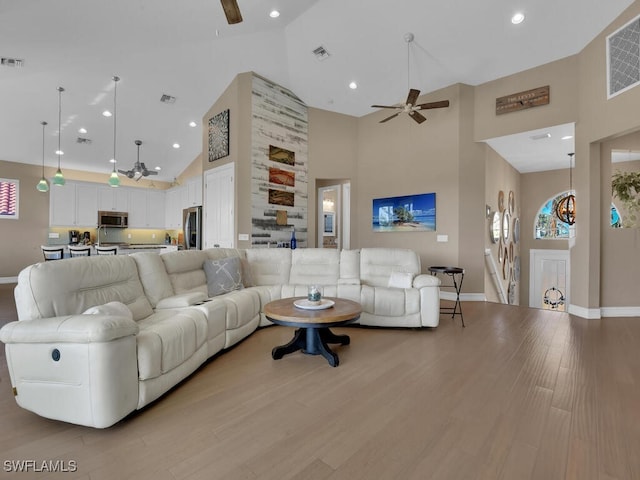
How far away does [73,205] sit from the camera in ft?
25.7

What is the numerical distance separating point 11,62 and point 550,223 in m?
11.3

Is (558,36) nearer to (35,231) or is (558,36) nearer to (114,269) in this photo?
(114,269)

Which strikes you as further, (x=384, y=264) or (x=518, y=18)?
(x=384, y=264)

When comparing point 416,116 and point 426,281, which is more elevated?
point 416,116

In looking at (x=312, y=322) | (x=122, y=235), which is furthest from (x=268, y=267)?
(x=122, y=235)

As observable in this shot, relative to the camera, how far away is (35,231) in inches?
295

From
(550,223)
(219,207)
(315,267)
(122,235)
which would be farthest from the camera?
(122,235)

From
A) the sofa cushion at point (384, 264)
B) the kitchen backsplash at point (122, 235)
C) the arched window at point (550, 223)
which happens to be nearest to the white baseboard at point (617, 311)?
the sofa cushion at point (384, 264)

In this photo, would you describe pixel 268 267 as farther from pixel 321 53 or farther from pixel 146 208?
pixel 146 208

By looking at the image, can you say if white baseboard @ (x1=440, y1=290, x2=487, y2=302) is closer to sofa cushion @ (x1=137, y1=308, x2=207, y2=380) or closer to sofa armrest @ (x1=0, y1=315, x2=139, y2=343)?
sofa cushion @ (x1=137, y1=308, x2=207, y2=380)

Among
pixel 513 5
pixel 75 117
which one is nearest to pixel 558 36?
pixel 513 5

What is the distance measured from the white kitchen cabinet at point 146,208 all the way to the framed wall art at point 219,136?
13.6 ft

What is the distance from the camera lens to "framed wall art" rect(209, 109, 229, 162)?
5573 millimetres

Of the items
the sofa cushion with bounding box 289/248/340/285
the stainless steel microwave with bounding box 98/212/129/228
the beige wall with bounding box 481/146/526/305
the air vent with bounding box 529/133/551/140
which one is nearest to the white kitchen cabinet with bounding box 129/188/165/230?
the stainless steel microwave with bounding box 98/212/129/228
